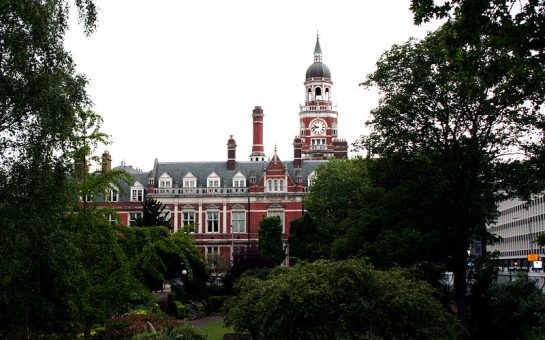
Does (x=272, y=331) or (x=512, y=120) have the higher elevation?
(x=512, y=120)

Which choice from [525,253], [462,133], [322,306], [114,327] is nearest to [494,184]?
[462,133]

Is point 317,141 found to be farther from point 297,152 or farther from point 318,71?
point 297,152

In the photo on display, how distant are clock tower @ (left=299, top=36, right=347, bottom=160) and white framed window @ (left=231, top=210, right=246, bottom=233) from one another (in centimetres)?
2638

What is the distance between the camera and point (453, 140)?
29062mm

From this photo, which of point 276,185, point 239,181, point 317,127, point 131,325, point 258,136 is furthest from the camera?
point 317,127

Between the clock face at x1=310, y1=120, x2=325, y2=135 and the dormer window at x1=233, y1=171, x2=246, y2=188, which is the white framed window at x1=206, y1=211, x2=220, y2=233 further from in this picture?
the clock face at x1=310, y1=120, x2=325, y2=135

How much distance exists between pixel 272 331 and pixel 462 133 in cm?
1432

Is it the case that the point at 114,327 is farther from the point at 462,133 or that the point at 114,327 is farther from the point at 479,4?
the point at 479,4

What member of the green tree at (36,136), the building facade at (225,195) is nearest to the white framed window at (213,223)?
the building facade at (225,195)

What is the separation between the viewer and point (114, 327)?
27.5 metres

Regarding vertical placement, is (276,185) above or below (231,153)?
below

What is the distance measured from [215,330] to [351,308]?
57.2ft

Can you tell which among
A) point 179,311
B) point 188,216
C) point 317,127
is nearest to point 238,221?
point 188,216

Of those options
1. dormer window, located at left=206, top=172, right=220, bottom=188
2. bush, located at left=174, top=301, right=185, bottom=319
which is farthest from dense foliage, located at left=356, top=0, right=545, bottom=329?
dormer window, located at left=206, top=172, right=220, bottom=188
